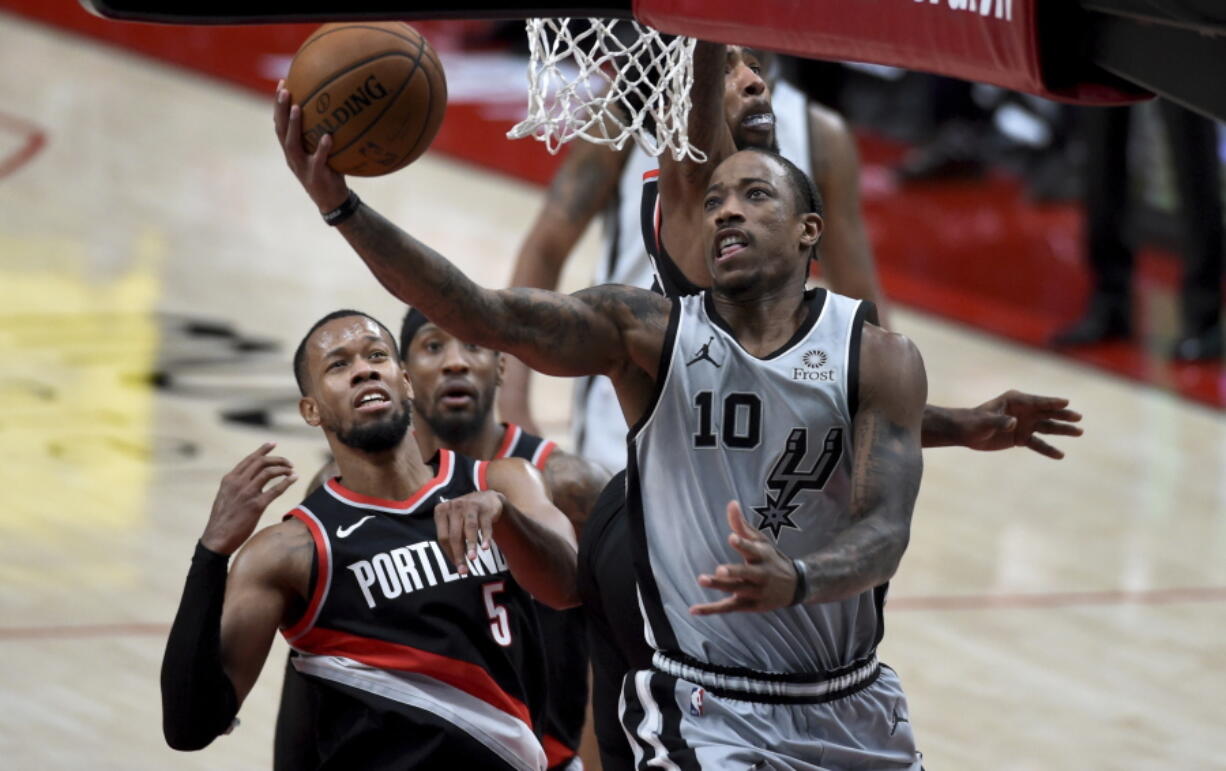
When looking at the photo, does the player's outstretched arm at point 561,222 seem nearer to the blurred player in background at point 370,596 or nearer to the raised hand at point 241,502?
the blurred player in background at point 370,596

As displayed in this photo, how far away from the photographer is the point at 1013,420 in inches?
181

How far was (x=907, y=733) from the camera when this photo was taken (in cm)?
416

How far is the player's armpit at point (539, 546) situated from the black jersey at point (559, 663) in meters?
0.57

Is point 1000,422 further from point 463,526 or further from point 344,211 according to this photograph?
point 344,211

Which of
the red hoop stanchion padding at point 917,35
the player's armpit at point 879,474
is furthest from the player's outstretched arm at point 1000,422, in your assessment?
the red hoop stanchion padding at point 917,35

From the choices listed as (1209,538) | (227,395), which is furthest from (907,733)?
(227,395)

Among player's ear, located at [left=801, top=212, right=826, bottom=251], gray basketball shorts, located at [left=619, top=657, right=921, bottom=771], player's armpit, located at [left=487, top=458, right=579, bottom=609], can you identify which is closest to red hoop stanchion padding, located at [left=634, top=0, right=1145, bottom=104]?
player's ear, located at [left=801, top=212, right=826, bottom=251]

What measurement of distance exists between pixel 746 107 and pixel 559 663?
1667mm

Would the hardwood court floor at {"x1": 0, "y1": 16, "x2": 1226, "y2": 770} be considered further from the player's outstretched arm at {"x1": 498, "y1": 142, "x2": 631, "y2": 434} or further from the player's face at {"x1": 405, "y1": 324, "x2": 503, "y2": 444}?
the player's face at {"x1": 405, "y1": 324, "x2": 503, "y2": 444}

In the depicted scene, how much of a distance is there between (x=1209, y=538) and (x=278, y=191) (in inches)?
263

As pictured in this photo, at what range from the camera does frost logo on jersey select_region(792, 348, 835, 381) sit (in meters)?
3.95

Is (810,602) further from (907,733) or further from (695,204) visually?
(695,204)

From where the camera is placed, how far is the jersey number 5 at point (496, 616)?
460cm

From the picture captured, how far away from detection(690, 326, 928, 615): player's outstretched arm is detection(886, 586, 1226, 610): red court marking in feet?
13.6
